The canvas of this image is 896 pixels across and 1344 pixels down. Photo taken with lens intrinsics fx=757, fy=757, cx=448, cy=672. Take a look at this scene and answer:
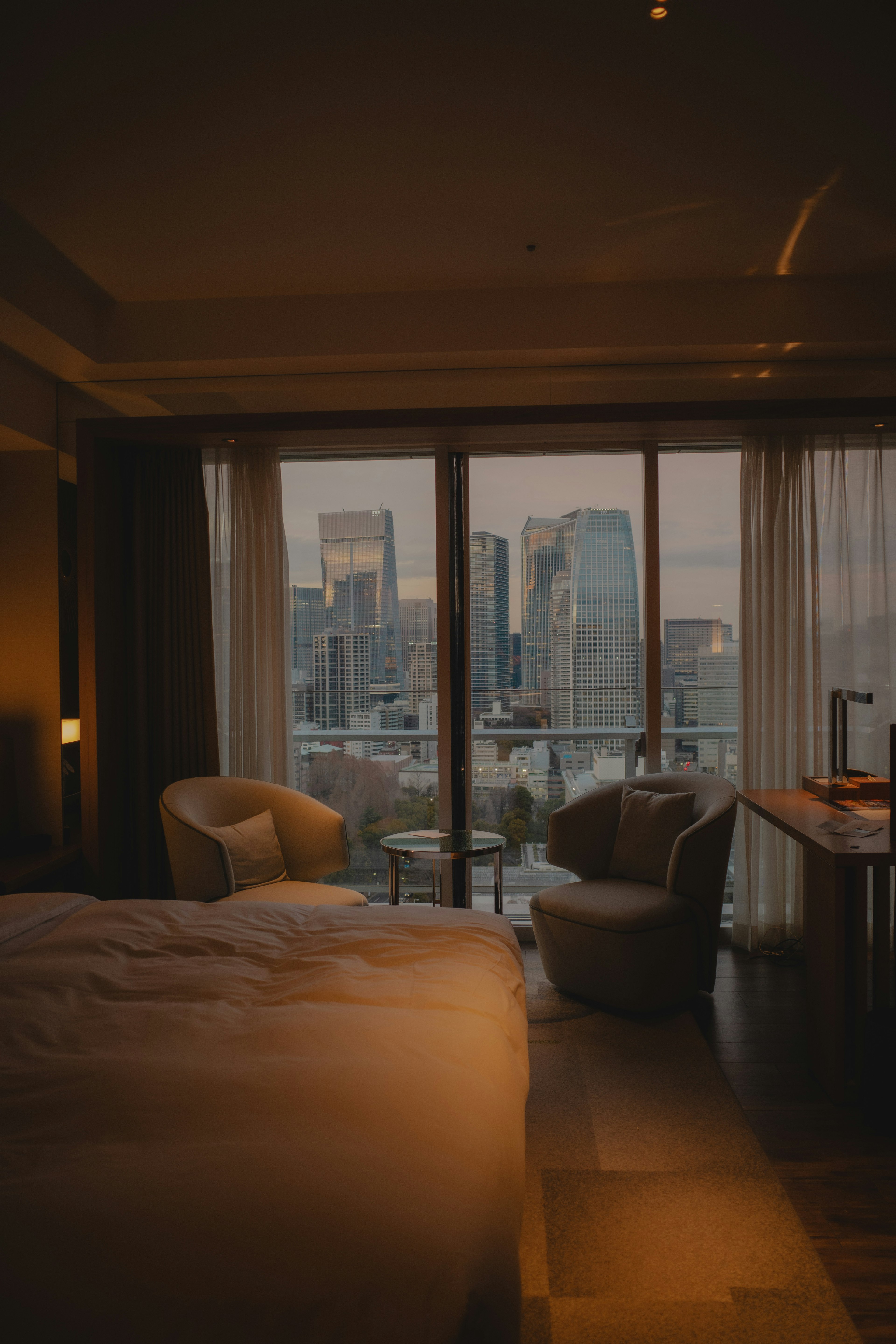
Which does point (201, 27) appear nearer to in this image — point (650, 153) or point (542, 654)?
point (650, 153)

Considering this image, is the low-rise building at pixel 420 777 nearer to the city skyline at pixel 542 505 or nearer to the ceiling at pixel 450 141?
the city skyline at pixel 542 505

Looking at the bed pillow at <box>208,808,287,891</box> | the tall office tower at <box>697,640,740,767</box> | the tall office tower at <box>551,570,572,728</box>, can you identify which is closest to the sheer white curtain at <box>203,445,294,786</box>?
the bed pillow at <box>208,808,287,891</box>

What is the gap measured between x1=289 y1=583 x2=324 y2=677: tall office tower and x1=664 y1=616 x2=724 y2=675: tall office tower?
1.94 meters

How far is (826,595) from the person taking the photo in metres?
3.95

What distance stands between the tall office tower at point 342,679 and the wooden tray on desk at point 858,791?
235 centimetres

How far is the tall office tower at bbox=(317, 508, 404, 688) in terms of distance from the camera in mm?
4254

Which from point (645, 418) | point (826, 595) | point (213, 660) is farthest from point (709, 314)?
point (213, 660)

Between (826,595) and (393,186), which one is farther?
(826,595)

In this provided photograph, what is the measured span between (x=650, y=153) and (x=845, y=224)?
0.98 m

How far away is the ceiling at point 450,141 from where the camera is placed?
2039mm

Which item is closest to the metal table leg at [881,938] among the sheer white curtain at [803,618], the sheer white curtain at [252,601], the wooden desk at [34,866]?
the sheer white curtain at [803,618]

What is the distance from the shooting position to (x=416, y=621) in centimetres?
424

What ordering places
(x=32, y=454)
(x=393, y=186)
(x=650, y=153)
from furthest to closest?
(x=32, y=454), (x=393, y=186), (x=650, y=153)

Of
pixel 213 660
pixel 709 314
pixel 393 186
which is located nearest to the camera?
pixel 393 186
